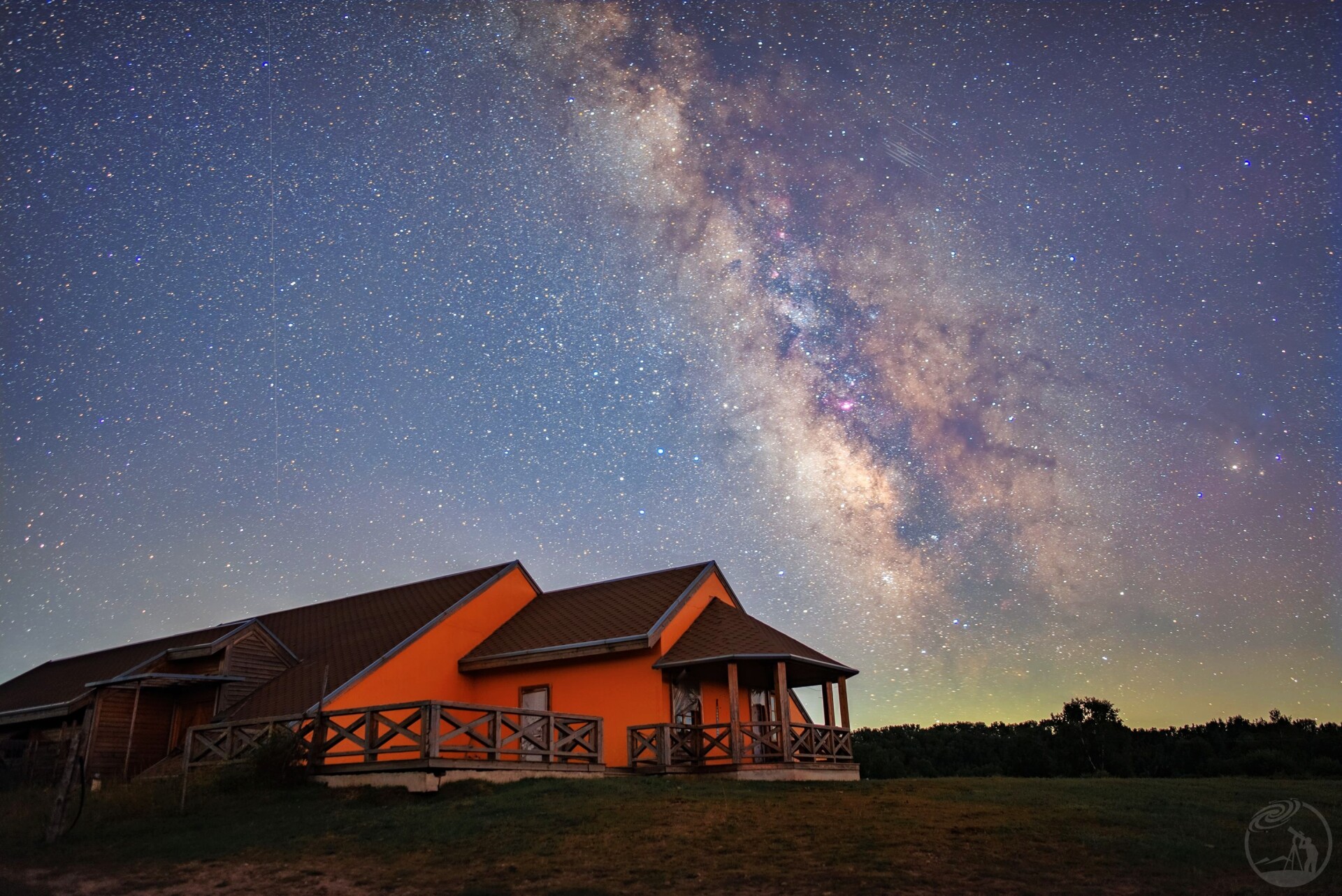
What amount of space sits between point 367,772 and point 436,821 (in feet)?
14.8

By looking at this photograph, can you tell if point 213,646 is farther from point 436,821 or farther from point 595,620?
point 436,821

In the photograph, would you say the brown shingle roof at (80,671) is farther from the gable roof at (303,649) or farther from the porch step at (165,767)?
the porch step at (165,767)

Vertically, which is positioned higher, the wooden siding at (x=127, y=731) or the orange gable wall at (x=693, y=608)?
the orange gable wall at (x=693, y=608)

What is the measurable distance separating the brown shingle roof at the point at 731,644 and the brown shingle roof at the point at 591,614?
35.5 inches

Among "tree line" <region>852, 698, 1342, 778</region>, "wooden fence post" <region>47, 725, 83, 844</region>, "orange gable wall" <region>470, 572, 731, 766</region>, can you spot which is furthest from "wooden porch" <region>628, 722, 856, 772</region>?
"tree line" <region>852, 698, 1342, 778</region>

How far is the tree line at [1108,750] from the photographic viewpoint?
1574 inches

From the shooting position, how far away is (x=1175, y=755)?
44.3 metres

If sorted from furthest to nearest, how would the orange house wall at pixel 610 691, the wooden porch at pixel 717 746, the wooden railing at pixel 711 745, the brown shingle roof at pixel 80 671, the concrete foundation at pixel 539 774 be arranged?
the brown shingle roof at pixel 80 671 < the orange house wall at pixel 610 691 < the wooden railing at pixel 711 745 < the wooden porch at pixel 717 746 < the concrete foundation at pixel 539 774

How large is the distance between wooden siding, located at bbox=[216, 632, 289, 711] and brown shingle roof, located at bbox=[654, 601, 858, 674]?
12.1 m

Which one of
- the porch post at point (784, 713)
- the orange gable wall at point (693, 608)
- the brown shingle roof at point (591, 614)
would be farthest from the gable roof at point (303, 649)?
the porch post at point (784, 713)

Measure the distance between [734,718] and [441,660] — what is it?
8844 mm

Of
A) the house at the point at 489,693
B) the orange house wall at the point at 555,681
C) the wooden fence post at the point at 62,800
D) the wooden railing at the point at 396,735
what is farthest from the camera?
the orange house wall at the point at 555,681

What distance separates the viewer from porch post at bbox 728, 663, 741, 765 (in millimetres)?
20922

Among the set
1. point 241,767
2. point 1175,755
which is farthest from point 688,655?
point 1175,755
